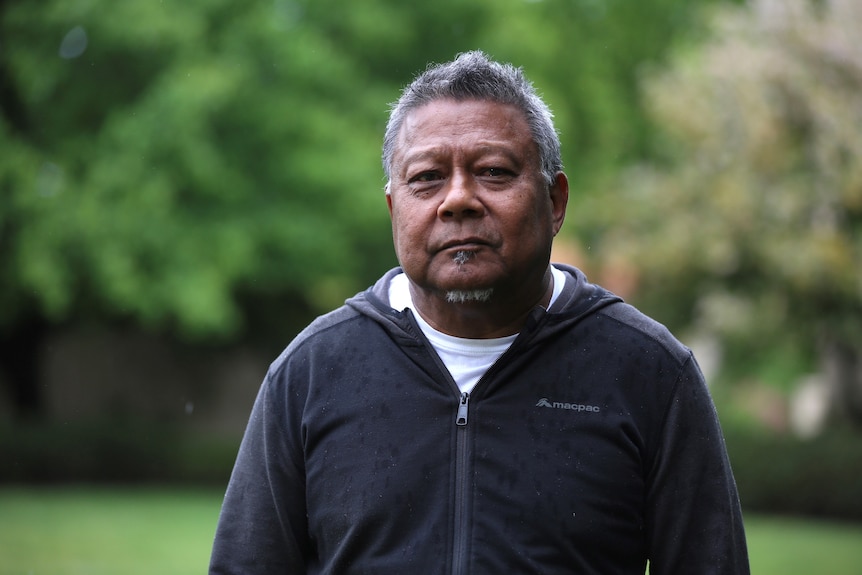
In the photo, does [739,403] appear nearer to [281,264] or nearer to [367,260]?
[367,260]

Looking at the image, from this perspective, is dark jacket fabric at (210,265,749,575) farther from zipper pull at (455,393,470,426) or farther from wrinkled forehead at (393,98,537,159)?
wrinkled forehead at (393,98,537,159)

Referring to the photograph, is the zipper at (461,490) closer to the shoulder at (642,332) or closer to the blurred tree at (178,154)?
the shoulder at (642,332)

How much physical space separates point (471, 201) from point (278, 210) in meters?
14.7

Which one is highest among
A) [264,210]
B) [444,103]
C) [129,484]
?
[264,210]

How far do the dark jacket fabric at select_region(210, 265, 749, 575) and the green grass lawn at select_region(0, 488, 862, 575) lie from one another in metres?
8.93

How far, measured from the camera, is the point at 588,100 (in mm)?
23297

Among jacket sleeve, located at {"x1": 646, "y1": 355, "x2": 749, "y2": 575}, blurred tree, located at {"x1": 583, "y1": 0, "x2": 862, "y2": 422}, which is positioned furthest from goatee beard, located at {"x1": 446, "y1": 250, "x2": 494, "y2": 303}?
blurred tree, located at {"x1": 583, "y1": 0, "x2": 862, "y2": 422}

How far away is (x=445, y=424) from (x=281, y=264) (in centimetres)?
1495

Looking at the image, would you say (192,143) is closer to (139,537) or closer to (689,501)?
(139,537)

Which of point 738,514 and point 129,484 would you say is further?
point 129,484

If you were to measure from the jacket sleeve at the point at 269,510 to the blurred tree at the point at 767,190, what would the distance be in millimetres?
10567

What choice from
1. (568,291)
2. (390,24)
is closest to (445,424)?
(568,291)

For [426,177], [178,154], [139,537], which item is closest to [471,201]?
[426,177]

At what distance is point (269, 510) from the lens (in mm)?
2672
